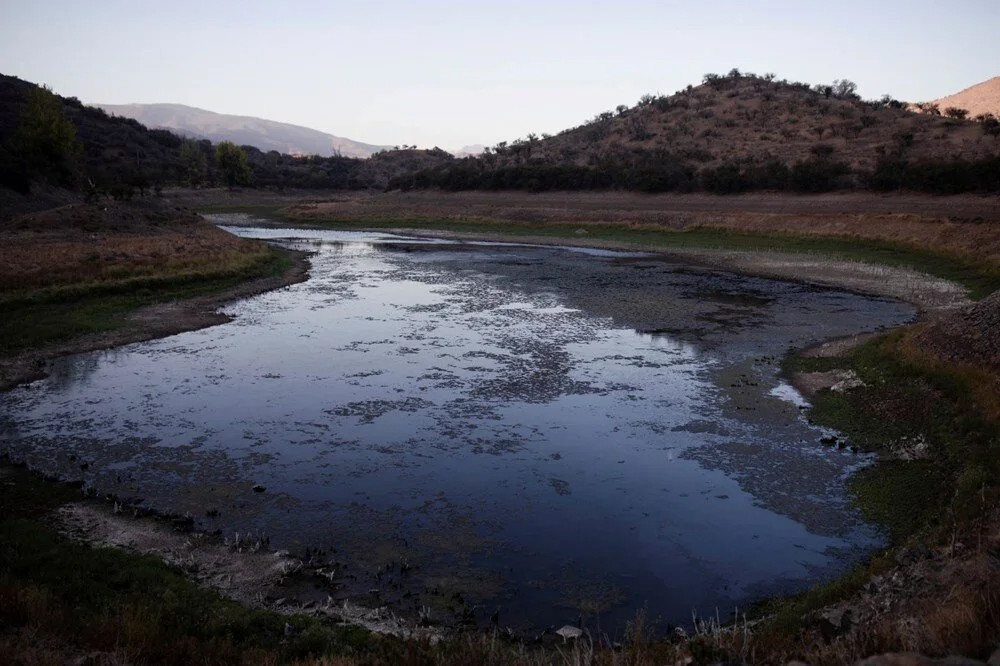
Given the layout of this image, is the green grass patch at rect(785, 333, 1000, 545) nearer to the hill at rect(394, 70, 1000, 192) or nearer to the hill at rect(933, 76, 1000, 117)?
the hill at rect(394, 70, 1000, 192)

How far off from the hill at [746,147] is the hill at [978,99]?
87.7ft

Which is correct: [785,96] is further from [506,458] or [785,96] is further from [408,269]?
[506,458]

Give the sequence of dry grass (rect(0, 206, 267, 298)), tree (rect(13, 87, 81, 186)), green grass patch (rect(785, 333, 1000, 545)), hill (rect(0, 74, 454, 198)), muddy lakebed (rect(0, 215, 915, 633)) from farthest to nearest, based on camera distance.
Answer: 1. tree (rect(13, 87, 81, 186))
2. hill (rect(0, 74, 454, 198))
3. dry grass (rect(0, 206, 267, 298))
4. green grass patch (rect(785, 333, 1000, 545))
5. muddy lakebed (rect(0, 215, 915, 633))

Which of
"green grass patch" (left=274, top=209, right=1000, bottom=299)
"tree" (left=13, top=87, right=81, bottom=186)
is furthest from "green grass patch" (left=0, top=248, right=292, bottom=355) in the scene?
"green grass patch" (left=274, top=209, right=1000, bottom=299)

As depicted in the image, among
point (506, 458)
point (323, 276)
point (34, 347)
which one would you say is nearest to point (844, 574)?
point (506, 458)

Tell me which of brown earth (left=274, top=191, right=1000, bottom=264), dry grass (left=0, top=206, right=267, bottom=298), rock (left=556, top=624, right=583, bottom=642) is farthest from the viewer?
brown earth (left=274, top=191, right=1000, bottom=264)

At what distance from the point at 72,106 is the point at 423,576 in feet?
441

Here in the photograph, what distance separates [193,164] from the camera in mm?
116312

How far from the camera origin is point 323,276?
41.4m

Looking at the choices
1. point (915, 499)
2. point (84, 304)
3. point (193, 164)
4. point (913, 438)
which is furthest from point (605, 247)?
point (193, 164)

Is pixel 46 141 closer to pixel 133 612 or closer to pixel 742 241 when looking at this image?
pixel 742 241

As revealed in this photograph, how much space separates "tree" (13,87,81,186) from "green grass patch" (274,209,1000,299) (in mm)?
24429

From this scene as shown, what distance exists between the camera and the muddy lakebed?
33.4ft

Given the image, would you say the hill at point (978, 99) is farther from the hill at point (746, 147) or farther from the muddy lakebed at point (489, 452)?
the muddy lakebed at point (489, 452)
